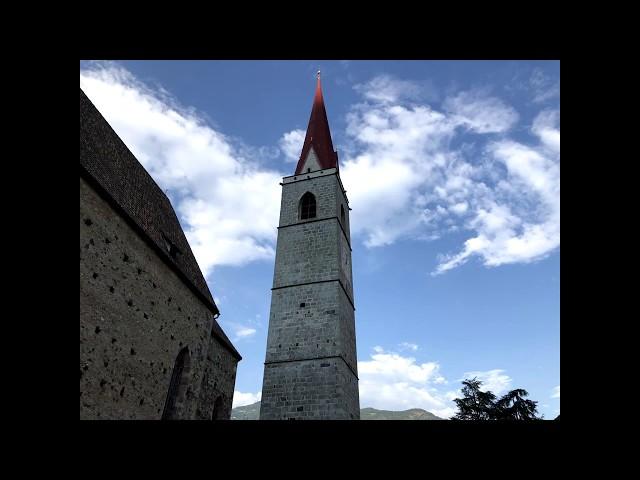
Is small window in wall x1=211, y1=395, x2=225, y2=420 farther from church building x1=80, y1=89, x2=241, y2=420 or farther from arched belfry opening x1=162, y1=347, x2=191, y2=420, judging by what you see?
arched belfry opening x1=162, y1=347, x2=191, y2=420

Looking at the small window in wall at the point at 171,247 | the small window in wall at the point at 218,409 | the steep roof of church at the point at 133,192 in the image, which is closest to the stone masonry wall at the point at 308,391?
the steep roof of church at the point at 133,192

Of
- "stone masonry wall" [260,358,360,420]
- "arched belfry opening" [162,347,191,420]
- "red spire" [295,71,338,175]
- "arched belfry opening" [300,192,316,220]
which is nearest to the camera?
"arched belfry opening" [162,347,191,420]

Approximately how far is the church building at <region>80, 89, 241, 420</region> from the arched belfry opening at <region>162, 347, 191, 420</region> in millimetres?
25

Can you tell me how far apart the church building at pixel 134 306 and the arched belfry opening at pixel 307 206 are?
9081 millimetres

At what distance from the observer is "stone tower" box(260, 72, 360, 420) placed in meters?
17.6

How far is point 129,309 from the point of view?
9406 mm

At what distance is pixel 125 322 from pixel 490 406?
19.6m

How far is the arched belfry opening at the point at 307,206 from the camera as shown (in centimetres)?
2286

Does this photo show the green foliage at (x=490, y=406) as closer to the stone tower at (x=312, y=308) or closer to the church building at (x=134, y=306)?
the stone tower at (x=312, y=308)

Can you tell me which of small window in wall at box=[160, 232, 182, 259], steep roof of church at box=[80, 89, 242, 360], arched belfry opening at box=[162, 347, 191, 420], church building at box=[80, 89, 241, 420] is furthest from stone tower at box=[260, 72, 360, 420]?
small window in wall at box=[160, 232, 182, 259]

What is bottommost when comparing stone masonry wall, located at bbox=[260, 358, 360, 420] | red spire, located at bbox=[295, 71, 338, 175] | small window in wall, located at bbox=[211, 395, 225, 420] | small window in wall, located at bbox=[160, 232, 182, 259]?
small window in wall, located at bbox=[211, 395, 225, 420]
